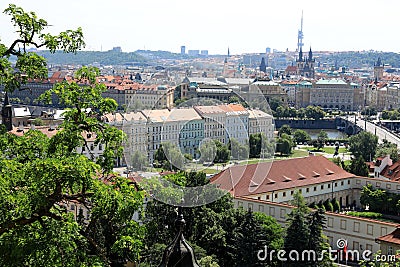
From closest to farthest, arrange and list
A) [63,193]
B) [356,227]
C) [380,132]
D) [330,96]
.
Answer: [63,193] → [356,227] → [380,132] → [330,96]

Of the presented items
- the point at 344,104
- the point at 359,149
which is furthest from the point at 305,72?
the point at 359,149

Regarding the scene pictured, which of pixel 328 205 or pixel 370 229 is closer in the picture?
pixel 370 229

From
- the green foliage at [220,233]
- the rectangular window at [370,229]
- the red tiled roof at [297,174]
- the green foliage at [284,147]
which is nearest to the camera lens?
the green foliage at [220,233]

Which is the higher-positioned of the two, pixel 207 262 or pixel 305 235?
pixel 305 235

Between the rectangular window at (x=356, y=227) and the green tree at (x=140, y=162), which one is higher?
the green tree at (x=140, y=162)

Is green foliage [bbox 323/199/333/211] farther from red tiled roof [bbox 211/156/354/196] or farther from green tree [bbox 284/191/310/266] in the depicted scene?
green tree [bbox 284/191/310/266]

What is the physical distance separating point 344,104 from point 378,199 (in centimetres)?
8108

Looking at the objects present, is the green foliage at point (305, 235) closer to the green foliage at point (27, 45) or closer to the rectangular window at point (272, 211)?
the rectangular window at point (272, 211)

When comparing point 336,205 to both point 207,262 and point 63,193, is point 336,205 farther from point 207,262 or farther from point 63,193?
point 63,193

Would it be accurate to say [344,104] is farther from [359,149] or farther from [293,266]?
[293,266]

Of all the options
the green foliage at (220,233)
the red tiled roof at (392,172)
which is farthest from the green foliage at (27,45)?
the red tiled roof at (392,172)

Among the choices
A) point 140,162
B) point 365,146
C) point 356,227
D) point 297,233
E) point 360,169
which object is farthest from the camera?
point 365,146

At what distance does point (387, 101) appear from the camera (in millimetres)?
106188

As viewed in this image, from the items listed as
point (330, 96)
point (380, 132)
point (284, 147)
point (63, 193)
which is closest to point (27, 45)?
point (63, 193)
